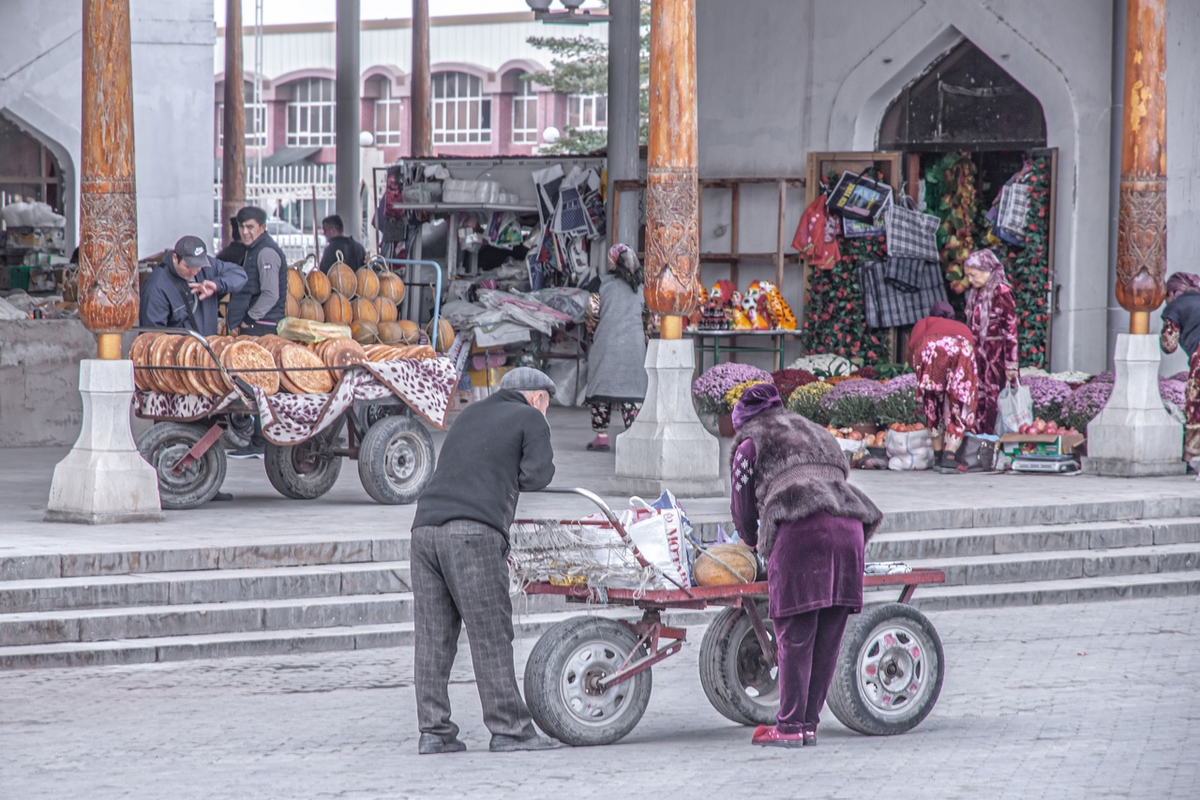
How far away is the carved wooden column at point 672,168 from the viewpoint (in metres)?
10.7

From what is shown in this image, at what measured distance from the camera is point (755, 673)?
647cm

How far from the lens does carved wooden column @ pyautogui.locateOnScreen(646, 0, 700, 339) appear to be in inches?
423

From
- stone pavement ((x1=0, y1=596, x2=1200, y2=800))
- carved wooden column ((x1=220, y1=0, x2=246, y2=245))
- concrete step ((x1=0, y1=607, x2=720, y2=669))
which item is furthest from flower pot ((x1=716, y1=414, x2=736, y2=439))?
carved wooden column ((x1=220, y1=0, x2=246, y2=245))

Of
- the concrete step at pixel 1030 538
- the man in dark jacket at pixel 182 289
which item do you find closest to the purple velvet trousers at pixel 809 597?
the concrete step at pixel 1030 538

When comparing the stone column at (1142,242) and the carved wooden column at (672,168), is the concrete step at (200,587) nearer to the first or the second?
the carved wooden column at (672,168)

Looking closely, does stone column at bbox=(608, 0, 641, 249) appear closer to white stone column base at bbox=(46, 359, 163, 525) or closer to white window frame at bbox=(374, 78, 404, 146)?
white stone column base at bbox=(46, 359, 163, 525)

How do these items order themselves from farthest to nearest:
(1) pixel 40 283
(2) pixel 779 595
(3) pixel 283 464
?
(1) pixel 40 283 → (3) pixel 283 464 → (2) pixel 779 595

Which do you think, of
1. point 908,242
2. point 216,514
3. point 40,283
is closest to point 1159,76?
point 908,242

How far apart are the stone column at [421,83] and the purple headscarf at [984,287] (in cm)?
1720

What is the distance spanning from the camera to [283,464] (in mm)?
10609

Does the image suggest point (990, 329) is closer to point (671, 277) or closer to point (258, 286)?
point (671, 277)

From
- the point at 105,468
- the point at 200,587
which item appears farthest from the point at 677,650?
the point at 105,468

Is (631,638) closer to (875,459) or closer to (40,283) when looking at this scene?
(875,459)

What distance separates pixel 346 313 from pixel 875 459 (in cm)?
431
